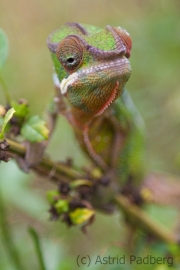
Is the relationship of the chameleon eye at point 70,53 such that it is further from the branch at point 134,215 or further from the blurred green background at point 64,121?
the blurred green background at point 64,121

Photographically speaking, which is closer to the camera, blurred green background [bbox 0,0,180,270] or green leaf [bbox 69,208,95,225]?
green leaf [bbox 69,208,95,225]

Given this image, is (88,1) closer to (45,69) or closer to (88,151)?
(45,69)

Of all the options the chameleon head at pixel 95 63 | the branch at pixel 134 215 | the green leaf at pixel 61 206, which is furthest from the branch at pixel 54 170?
the chameleon head at pixel 95 63

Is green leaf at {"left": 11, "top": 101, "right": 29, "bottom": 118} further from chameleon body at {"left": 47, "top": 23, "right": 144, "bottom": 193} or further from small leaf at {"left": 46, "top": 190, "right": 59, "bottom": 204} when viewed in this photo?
small leaf at {"left": 46, "top": 190, "right": 59, "bottom": 204}

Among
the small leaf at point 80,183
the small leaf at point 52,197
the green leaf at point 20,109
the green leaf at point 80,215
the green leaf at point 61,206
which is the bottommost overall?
the green leaf at point 80,215

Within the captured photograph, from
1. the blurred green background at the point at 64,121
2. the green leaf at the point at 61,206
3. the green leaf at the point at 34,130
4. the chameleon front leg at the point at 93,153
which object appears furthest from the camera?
the blurred green background at the point at 64,121

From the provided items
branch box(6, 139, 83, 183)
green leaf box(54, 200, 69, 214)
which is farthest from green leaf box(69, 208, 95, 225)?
branch box(6, 139, 83, 183)

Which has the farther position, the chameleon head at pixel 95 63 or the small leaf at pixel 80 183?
the small leaf at pixel 80 183
